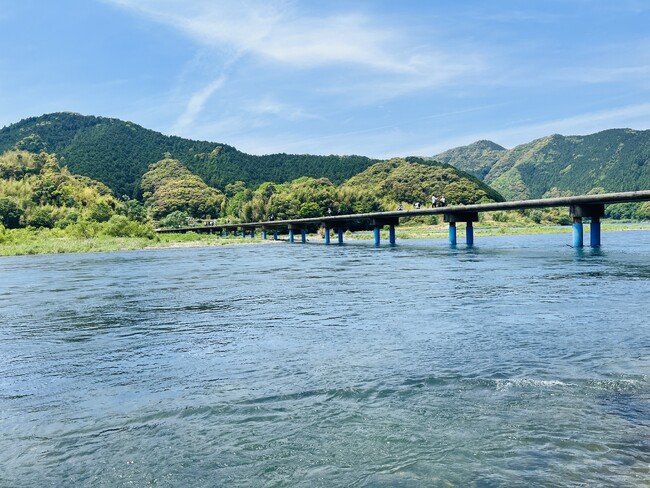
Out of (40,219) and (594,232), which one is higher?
(40,219)

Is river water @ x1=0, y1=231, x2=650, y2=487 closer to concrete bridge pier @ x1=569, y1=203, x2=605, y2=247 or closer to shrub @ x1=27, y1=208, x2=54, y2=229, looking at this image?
concrete bridge pier @ x1=569, y1=203, x2=605, y2=247

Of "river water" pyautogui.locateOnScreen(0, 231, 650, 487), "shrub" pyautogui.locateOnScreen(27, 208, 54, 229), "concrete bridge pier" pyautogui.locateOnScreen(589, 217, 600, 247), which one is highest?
"shrub" pyautogui.locateOnScreen(27, 208, 54, 229)

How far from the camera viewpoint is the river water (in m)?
7.08

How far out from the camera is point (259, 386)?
432 inches

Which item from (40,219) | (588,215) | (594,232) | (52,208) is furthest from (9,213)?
(594,232)

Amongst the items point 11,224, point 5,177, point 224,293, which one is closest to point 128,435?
point 224,293

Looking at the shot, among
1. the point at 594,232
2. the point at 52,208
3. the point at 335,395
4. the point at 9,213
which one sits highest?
the point at 52,208

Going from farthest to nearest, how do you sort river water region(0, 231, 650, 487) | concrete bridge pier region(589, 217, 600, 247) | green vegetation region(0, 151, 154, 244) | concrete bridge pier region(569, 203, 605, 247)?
green vegetation region(0, 151, 154, 244), concrete bridge pier region(589, 217, 600, 247), concrete bridge pier region(569, 203, 605, 247), river water region(0, 231, 650, 487)

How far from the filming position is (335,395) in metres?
10.1

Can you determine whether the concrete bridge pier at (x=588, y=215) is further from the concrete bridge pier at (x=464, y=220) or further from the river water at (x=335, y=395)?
the river water at (x=335, y=395)

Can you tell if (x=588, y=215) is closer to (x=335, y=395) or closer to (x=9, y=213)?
(x=335, y=395)

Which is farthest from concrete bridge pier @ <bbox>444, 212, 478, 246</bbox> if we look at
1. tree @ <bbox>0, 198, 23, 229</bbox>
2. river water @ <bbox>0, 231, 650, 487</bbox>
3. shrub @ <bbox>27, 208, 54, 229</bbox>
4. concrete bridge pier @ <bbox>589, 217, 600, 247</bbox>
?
tree @ <bbox>0, 198, 23, 229</bbox>

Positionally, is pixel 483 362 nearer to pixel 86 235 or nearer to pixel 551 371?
pixel 551 371

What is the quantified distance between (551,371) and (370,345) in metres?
4.78
